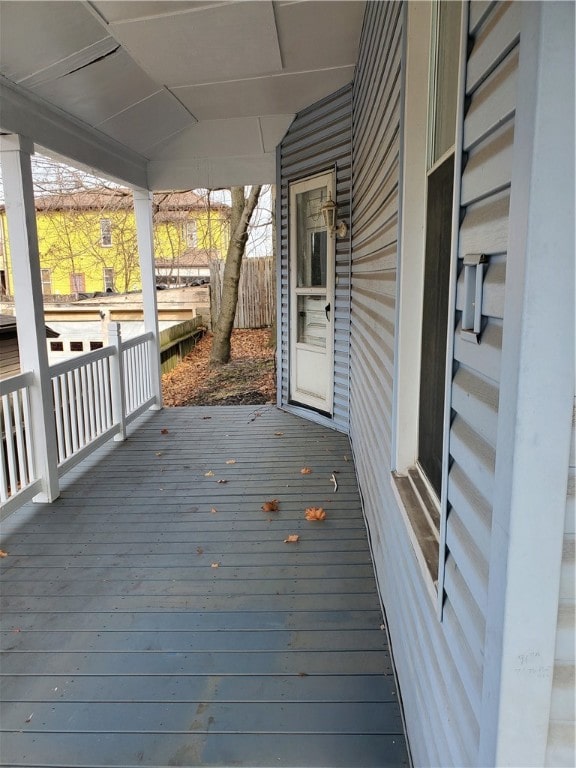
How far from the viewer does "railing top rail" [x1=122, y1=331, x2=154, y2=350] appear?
16.6ft

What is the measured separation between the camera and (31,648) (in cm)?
210

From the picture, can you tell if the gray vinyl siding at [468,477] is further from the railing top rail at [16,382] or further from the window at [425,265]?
the railing top rail at [16,382]

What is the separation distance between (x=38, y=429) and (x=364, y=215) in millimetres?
2631

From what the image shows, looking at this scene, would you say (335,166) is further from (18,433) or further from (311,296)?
(18,433)

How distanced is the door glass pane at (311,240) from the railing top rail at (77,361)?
2.07 m

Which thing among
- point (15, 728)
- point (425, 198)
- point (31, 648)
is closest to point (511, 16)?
point (425, 198)

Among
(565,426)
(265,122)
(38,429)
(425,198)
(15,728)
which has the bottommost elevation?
(15,728)

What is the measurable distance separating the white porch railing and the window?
249cm

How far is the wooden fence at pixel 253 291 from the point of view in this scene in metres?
12.3

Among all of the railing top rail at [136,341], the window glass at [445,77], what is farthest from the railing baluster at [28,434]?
the window glass at [445,77]

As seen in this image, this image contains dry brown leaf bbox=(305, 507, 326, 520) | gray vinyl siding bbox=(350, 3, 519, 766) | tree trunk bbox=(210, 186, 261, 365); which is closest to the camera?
gray vinyl siding bbox=(350, 3, 519, 766)

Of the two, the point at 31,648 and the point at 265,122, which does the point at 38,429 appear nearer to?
the point at 31,648

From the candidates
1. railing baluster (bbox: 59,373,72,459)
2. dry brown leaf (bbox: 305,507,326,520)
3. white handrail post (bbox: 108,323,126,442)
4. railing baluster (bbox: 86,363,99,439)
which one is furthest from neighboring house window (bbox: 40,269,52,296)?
dry brown leaf (bbox: 305,507,326,520)

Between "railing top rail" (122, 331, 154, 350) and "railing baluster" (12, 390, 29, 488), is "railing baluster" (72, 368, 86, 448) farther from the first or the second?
"railing top rail" (122, 331, 154, 350)
